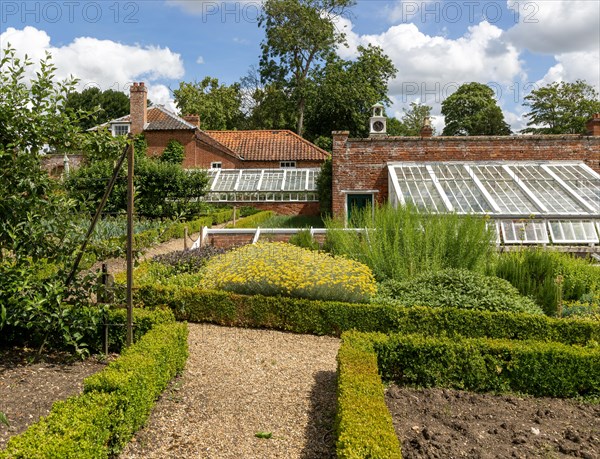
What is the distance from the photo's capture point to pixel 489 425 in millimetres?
4473

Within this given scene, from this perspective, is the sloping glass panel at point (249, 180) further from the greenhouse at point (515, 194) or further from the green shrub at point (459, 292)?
the green shrub at point (459, 292)

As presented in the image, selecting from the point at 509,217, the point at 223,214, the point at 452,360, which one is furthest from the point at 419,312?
the point at 223,214

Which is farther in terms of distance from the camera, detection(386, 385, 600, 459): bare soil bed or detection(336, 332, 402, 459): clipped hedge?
detection(386, 385, 600, 459): bare soil bed

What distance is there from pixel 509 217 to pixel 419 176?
13.6 feet

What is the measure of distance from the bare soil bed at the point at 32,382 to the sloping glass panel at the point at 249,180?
1991cm

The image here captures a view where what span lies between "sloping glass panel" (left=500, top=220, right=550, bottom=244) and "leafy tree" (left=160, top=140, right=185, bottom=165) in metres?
21.3

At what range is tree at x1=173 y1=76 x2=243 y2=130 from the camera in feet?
137

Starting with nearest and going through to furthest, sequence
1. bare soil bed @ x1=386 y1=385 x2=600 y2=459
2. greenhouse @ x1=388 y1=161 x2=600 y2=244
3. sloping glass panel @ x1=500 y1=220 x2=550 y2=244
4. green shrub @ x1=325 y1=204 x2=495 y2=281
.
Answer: bare soil bed @ x1=386 y1=385 x2=600 y2=459, green shrub @ x1=325 y1=204 x2=495 y2=281, sloping glass panel @ x1=500 y1=220 x2=550 y2=244, greenhouse @ x1=388 y1=161 x2=600 y2=244

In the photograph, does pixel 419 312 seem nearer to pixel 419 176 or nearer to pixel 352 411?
pixel 352 411

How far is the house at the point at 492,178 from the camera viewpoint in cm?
1205

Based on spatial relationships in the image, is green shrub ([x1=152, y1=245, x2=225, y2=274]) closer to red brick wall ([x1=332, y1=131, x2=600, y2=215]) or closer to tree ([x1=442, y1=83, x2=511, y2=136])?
red brick wall ([x1=332, y1=131, x2=600, y2=215])

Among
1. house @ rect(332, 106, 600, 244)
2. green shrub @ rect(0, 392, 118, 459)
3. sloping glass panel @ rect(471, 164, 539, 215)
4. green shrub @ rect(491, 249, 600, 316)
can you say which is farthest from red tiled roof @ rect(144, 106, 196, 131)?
green shrub @ rect(0, 392, 118, 459)

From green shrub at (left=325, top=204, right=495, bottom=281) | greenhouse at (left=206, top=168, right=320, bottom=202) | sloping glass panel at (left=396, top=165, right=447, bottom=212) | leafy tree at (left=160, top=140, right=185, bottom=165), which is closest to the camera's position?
green shrub at (left=325, top=204, right=495, bottom=281)

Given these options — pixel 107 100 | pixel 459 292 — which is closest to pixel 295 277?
pixel 459 292
